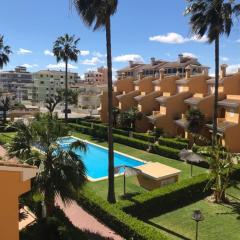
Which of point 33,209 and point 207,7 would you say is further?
point 207,7

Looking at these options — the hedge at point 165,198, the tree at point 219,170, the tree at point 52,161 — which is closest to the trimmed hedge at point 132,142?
the hedge at point 165,198

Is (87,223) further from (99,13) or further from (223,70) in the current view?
(223,70)

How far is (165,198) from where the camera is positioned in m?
19.9

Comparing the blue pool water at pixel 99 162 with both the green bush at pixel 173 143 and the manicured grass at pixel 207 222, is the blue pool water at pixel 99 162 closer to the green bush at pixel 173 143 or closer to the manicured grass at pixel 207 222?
the green bush at pixel 173 143

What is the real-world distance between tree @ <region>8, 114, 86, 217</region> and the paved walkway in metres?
2.69

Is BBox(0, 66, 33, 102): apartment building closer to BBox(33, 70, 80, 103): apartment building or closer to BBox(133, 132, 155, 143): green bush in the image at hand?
BBox(33, 70, 80, 103): apartment building

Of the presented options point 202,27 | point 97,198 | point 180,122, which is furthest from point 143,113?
point 97,198

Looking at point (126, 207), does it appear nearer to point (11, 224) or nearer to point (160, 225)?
point (160, 225)

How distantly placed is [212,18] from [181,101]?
18.8 metres

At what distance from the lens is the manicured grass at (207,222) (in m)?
16.6

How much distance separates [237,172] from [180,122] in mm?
15458

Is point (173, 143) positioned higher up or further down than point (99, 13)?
further down

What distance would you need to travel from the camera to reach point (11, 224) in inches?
301

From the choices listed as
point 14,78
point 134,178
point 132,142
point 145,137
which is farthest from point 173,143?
point 14,78
